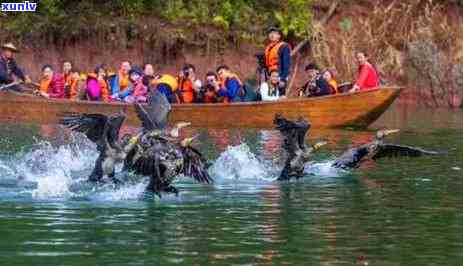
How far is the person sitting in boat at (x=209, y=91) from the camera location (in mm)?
25797

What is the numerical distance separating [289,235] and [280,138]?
11390mm

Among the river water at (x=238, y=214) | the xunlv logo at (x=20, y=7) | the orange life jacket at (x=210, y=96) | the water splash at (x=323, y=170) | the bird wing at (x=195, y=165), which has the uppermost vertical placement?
the xunlv logo at (x=20, y=7)

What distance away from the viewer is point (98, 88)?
26.4m

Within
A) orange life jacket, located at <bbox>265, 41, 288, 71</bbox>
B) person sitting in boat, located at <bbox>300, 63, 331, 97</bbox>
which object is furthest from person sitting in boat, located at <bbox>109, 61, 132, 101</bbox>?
person sitting in boat, located at <bbox>300, 63, 331, 97</bbox>

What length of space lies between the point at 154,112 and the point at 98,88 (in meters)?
12.3

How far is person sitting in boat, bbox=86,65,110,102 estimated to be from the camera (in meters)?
26.3

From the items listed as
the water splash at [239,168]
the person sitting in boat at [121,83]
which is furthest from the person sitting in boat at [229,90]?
the water splash at [239,168]

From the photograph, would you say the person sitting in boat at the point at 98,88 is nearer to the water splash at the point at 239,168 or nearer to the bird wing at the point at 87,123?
the water splash at the point at 239,168

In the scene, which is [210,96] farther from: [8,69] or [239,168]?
[239,168]

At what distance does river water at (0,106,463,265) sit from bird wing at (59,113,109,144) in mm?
579

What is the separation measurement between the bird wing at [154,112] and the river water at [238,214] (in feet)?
2.06

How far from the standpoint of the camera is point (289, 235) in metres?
11.0

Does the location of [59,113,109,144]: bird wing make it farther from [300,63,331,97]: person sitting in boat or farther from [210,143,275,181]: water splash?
[300,63,331,97]: person sitting in boat

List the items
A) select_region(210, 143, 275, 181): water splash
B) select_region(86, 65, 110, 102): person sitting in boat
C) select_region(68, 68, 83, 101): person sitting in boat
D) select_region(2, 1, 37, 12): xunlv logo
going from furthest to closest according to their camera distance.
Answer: select_region(2, 1, 37, 12): xunlv logo
select_region(68, 68, 83, 101): person sitting in boat
select_region(86, 65, 110, 102): person sitting in boat
select_region(210, 143, 275, 181): water splash
